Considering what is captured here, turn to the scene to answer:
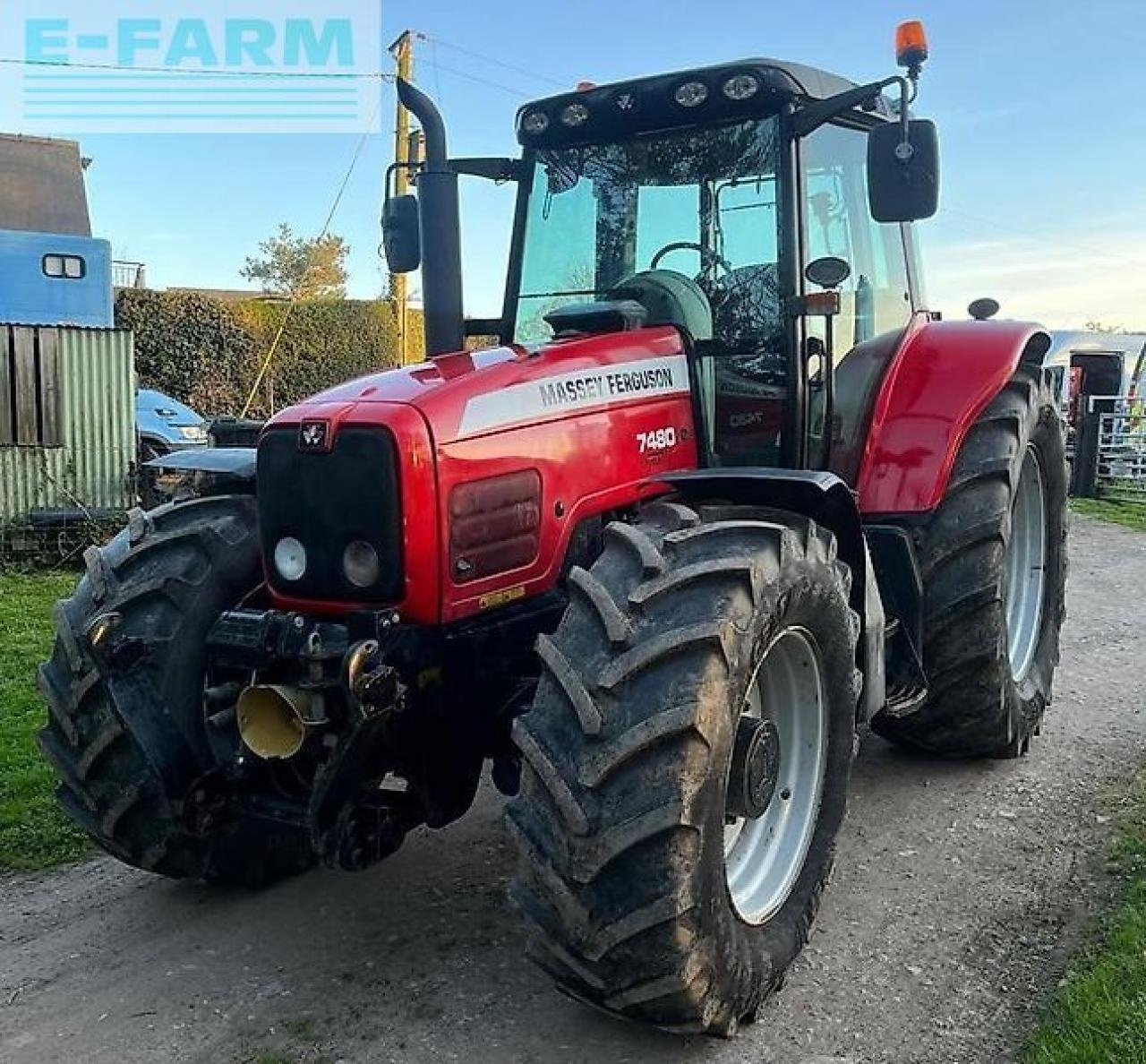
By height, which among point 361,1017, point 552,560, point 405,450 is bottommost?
point 361,1017

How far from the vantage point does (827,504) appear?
345 cm

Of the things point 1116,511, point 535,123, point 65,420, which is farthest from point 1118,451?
point 535,123

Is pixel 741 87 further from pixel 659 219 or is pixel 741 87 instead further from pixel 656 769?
pixel 656 769

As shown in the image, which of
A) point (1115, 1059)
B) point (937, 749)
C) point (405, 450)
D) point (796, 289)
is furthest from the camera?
point (937, 749)

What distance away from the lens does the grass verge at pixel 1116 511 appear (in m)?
13.1

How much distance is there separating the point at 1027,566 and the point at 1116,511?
9.72m

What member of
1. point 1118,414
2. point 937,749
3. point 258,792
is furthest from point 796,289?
point 1118,414

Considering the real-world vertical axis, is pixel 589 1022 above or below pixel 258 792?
below

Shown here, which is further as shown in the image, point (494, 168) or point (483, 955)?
point (494, 168)

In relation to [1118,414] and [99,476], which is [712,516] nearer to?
[99,476]

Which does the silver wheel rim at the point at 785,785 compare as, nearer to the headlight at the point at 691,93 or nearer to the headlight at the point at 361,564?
the headlight at the point at 361,564

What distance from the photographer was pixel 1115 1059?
274 centimetres

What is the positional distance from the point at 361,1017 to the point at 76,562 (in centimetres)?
806

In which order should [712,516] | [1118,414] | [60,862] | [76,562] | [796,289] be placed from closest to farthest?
[712,516], [796,289], [60,862], [76,562], [1118,414]
